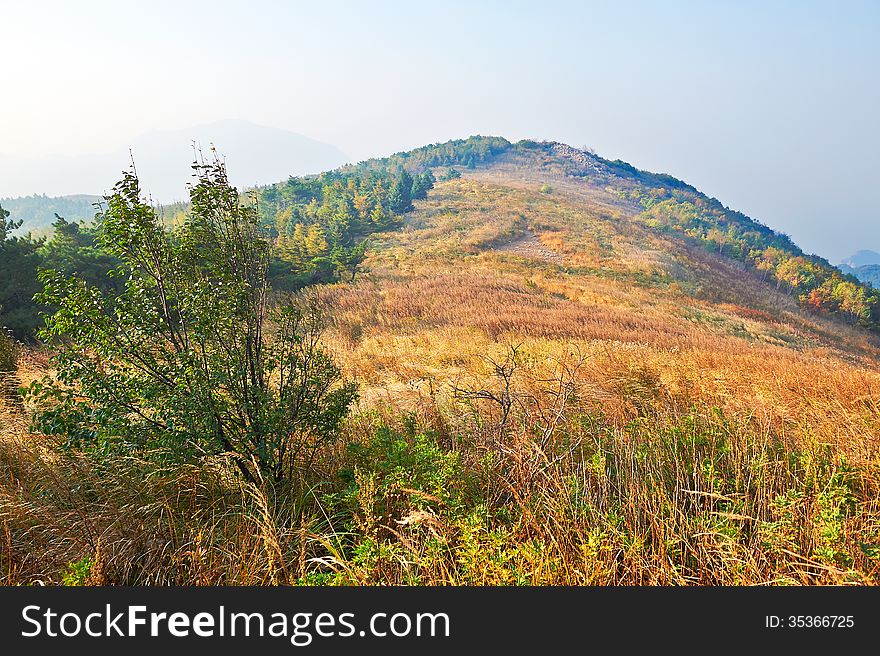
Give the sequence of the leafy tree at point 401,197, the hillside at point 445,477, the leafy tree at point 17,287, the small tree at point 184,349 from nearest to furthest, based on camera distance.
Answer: the hillside at point 445,477 → the small tree at point 184,349 → the leafy tree at point 17,287 → the leafy tree at point 401,197

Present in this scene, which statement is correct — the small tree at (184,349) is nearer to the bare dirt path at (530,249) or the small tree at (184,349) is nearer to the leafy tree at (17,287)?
the leafy tree at (17,287)

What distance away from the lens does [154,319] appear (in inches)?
131

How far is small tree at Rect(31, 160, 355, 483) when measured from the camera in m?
2.99

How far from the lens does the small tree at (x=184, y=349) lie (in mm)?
2992

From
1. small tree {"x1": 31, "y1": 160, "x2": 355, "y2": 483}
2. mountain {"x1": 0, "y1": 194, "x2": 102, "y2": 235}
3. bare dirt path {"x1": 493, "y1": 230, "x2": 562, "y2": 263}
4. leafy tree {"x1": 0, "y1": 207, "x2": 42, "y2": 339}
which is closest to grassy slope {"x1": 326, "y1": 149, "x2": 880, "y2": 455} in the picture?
bare dirt path {"x1": 493, "y1": 230, "x2": 562, "y2": 263}

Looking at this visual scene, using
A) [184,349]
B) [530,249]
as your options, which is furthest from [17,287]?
[530,249]

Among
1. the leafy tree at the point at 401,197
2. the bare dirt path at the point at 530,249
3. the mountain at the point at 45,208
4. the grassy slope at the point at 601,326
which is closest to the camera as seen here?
the grassy slope at the point at 601,326

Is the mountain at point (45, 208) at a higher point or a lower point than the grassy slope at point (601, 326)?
higher

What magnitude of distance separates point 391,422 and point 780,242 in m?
95.7

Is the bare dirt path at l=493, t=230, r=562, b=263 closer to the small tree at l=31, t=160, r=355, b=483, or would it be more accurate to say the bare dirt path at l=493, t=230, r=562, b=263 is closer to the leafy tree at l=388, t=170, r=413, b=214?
the leafy tree at l=388, t=170, r=413, b=214

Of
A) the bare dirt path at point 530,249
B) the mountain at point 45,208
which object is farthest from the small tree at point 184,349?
the mountain at point 45,208

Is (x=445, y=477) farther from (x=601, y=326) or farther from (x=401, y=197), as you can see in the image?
(x=401, y=197)

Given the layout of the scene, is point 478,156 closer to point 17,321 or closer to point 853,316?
point 853,316

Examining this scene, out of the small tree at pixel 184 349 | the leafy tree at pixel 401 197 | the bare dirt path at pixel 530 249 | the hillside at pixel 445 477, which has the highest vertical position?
the leafy tree at pixel 401 197
